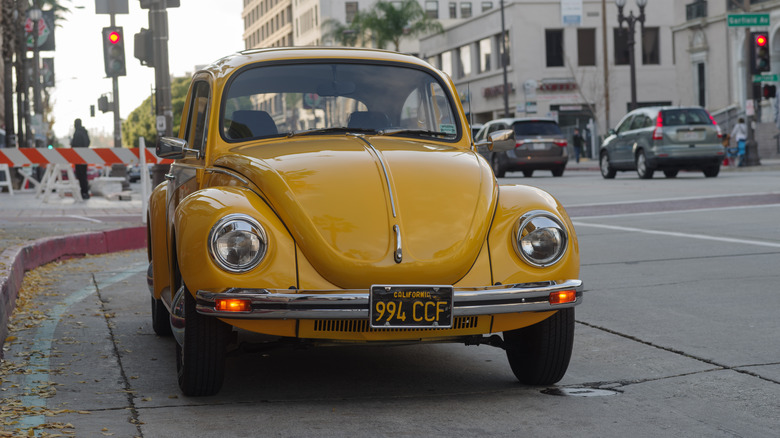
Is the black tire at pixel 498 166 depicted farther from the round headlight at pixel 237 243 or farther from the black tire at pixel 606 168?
the round headlight at pixel 237 243

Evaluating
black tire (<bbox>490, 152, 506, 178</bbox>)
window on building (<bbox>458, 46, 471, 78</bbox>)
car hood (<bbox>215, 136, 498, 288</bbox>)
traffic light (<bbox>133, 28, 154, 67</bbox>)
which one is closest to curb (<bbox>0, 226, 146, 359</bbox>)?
car hood (<bbox>215, 136, 498, 288</bbox>)

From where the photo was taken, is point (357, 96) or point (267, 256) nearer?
point (267, 256)

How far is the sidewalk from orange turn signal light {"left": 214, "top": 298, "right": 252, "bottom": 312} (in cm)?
230

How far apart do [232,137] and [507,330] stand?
76.5 inches

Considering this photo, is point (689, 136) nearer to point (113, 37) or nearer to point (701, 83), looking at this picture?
point (113, 37)

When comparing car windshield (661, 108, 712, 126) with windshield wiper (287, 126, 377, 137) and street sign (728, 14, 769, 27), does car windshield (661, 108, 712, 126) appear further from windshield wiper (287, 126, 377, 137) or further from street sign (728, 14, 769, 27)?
windshield wiper (287, 126, 377, 137)

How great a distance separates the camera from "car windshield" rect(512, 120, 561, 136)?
32281 mm

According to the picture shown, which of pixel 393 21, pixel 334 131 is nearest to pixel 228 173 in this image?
pixel 334 131

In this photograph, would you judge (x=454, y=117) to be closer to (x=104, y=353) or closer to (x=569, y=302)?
(x=569, y=302)

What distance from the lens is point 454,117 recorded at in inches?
249

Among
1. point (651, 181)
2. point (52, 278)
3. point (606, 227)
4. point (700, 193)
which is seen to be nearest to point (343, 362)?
point (52, 278)

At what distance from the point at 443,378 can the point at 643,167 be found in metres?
21.8

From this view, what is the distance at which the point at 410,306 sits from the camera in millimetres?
4668

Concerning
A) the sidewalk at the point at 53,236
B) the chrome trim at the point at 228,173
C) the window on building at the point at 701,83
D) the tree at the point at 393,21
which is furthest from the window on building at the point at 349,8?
the chrome trim at the point at 228,173
